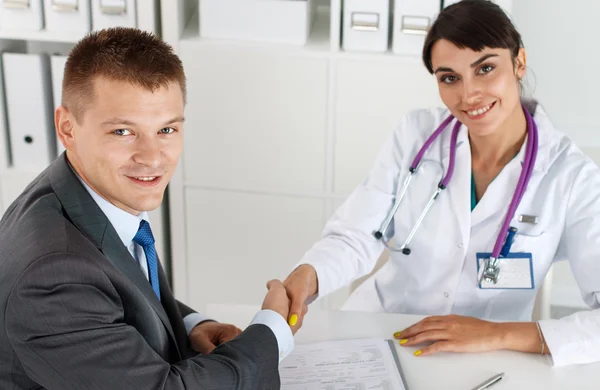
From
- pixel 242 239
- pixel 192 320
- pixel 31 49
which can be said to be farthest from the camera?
pixel 31 49

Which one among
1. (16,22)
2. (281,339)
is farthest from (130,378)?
(16,22)

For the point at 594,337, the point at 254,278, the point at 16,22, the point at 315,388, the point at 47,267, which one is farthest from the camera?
the point at 254,278

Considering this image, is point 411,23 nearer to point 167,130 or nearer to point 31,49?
point 167,130

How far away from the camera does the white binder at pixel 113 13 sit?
256cm

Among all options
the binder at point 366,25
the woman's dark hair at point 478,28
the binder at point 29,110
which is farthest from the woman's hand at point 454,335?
the binder at point 29,110

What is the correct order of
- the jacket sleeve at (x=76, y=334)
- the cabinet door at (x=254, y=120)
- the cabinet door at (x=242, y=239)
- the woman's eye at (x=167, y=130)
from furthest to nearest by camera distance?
1. the cabinet door at (x=242, y=239)
2. the cabinet door at (x=254, y=120)
3. the woman's eye at (x=167, y=130)
4. the jacket sleeve at (x=76, y=334)

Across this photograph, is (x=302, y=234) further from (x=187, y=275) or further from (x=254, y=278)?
(x=187, y=275)

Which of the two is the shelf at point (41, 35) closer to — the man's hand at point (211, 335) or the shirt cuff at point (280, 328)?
the man's hand at point (211, 335)

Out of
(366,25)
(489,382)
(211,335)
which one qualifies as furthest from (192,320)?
(366,25)

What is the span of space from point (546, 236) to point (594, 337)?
29 cm

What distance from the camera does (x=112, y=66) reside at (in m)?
1.26

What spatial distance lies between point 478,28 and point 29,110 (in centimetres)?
169

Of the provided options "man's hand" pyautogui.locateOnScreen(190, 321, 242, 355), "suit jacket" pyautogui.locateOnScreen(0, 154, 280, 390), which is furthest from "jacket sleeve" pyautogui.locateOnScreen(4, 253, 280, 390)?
"man's hand" pyautogui.locateOnScreen(190, 321, 242, 355)

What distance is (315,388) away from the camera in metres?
1.37
